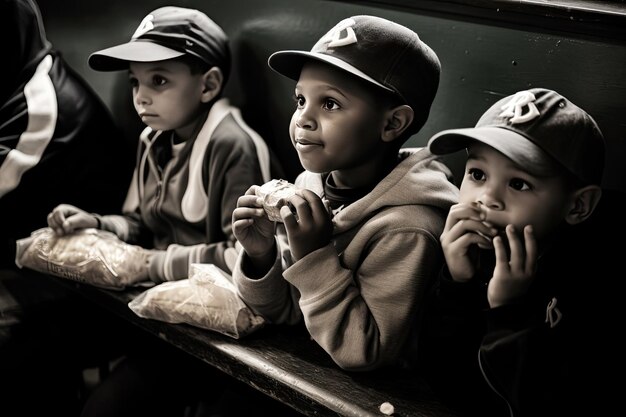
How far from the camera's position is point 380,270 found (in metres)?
1.35

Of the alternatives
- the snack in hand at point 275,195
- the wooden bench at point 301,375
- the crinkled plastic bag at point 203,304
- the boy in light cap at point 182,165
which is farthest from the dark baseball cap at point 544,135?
the boy in light cap at point 182,165

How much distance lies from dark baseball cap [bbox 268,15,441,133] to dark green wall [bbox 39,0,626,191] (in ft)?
0.74

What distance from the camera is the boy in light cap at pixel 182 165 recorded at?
176 cm

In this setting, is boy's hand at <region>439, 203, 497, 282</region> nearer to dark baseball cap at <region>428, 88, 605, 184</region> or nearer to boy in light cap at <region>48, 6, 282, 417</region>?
dark baseball cap at <region>428, 88, 605, 184</region>

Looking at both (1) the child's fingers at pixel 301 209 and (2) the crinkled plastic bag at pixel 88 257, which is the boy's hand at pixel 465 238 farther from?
(2) the crinkled plastic bag at pixel 88 257

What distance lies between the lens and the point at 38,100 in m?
2.03

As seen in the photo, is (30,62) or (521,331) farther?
(30,62)

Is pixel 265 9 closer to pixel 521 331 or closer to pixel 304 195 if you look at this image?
pixel 304 195

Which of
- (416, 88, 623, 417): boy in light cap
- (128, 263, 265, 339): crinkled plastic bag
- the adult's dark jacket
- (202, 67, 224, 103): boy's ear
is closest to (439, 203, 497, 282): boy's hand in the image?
(416, 88, 623, 417): boy in light cap

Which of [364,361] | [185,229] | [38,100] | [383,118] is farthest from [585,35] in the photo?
[38,100]

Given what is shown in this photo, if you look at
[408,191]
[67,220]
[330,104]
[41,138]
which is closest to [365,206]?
[408,191]

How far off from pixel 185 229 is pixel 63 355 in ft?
1.53

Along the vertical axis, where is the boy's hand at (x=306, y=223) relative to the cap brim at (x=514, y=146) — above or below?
below

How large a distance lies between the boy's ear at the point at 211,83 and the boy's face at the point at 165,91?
0.01m
